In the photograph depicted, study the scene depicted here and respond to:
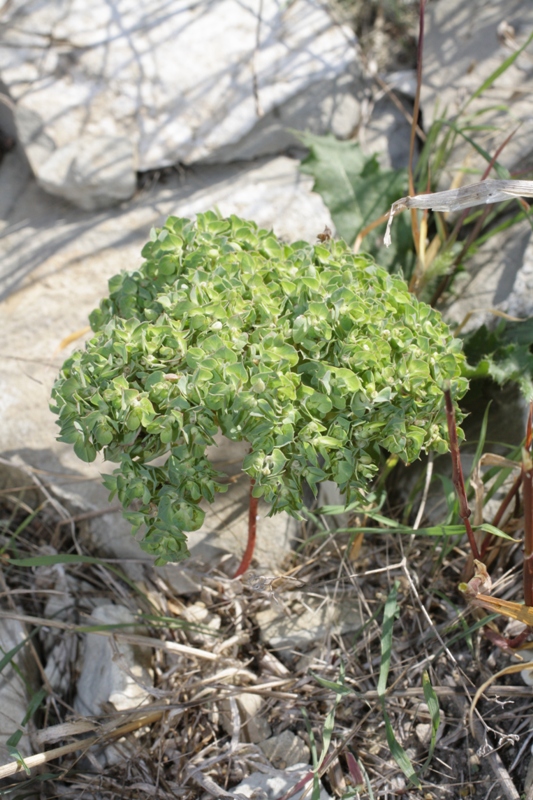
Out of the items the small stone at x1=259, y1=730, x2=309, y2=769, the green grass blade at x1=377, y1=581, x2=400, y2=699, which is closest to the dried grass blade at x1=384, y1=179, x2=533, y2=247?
the green grass blade at x1=377, y1=581, x2=400, y2=699

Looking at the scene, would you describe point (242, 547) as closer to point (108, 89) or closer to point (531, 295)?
point (531, 295)

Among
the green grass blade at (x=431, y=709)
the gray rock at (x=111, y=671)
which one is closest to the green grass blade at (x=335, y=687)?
the green grass blade at (x=431, y=709)

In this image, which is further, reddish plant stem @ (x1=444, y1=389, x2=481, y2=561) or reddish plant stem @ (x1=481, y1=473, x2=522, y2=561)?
reddish plant stem @ (x1=481, y1=473, x2=522, y2=561)

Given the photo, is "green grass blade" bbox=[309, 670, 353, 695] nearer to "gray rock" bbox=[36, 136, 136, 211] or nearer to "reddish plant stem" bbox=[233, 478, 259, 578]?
"reddish plant stem" bbox=[233, 478, 259, 578]

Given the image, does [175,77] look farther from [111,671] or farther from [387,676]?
[387,676]

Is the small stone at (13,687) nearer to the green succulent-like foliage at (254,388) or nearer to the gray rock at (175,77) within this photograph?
the green succulent-like foliage at (254,388)
